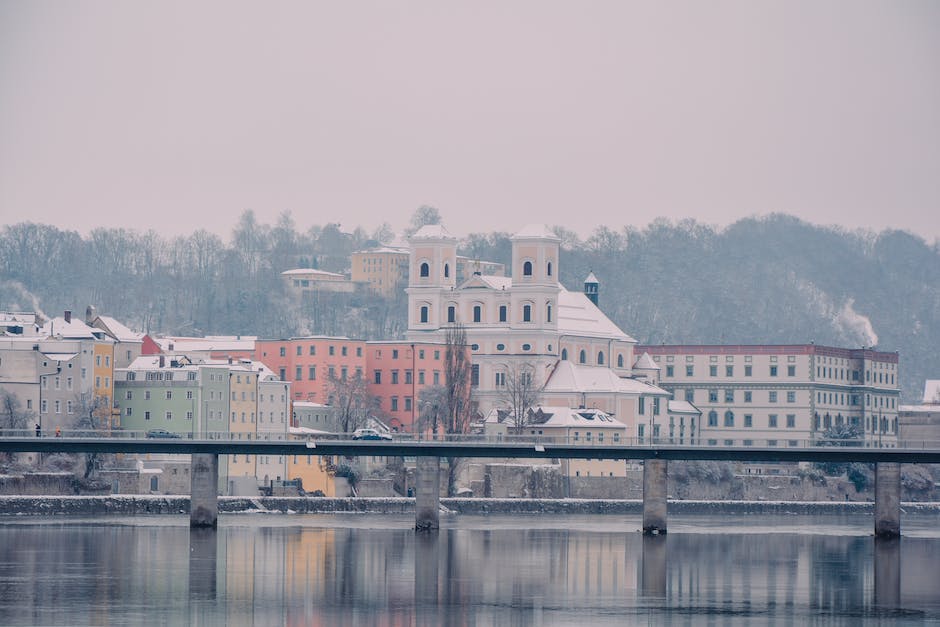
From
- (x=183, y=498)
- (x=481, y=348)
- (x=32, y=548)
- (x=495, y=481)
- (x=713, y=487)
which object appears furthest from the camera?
(x=481, y=348)

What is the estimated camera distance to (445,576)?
84.0 metres

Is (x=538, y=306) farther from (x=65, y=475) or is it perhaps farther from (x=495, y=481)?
(x=65, y=475)

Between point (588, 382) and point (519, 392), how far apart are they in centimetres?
1126

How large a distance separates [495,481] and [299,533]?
47.3 metres

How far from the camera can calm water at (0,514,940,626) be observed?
7069 cm

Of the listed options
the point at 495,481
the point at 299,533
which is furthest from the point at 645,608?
the point at 495,481

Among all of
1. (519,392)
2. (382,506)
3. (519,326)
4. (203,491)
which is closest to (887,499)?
(203,491)

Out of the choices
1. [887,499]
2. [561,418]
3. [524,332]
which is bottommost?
[887,499]

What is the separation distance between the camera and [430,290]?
194000 mm

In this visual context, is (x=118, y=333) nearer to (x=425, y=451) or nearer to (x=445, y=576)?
(x=425, y=451)

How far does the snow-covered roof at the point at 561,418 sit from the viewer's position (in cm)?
17325

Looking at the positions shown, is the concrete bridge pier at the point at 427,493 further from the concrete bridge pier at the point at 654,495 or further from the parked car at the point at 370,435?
the parked car at the point at 370,435

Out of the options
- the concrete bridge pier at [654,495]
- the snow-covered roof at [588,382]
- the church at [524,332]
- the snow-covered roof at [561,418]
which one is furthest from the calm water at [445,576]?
the church at [524,332]

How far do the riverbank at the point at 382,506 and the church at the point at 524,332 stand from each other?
19301mm
